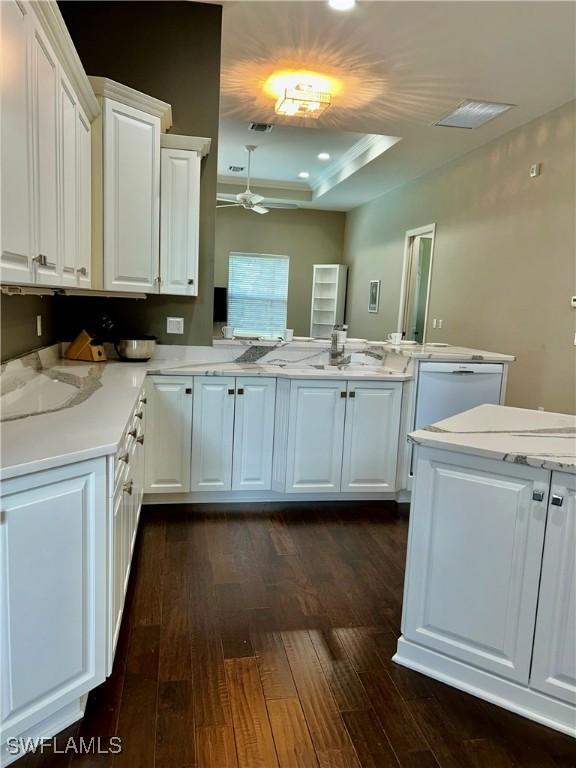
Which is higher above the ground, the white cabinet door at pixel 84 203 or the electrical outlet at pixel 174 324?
the white cabinet door at pixel 84 203

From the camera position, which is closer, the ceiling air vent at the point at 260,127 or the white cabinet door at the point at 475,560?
the white cabinet door at the point at 475,560

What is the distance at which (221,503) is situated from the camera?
3.52 m

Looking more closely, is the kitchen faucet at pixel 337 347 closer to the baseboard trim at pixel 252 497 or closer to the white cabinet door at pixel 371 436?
the white cabinet door at pixel 371 436

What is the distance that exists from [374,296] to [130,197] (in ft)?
18.2

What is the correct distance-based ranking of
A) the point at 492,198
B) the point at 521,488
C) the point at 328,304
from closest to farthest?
the point at 521,488
the point at 492,198
the point at 328,304

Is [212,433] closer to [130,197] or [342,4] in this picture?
[130,197]

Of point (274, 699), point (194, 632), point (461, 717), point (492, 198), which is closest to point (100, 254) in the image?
point (194, 632)

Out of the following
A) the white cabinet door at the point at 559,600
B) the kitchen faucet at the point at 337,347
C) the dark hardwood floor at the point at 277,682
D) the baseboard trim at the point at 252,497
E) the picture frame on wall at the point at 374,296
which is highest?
the picture frame on wall at the point at 374,296

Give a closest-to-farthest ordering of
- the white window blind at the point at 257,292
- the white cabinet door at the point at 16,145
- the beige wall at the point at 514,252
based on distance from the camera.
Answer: the white cabinet door at the point at 16,145
the beige wall at the point at 514,252
the white window blind at the point at 257,292

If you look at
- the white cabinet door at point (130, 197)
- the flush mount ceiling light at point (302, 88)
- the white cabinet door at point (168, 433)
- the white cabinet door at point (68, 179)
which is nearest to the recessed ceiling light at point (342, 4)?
the flush mount ceiling light at point (302, 88)

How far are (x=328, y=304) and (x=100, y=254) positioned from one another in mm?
6674

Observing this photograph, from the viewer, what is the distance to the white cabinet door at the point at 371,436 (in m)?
3.48

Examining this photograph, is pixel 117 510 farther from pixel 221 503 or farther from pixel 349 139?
pixel 349 139

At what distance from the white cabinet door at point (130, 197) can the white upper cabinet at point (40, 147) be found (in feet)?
1.07
